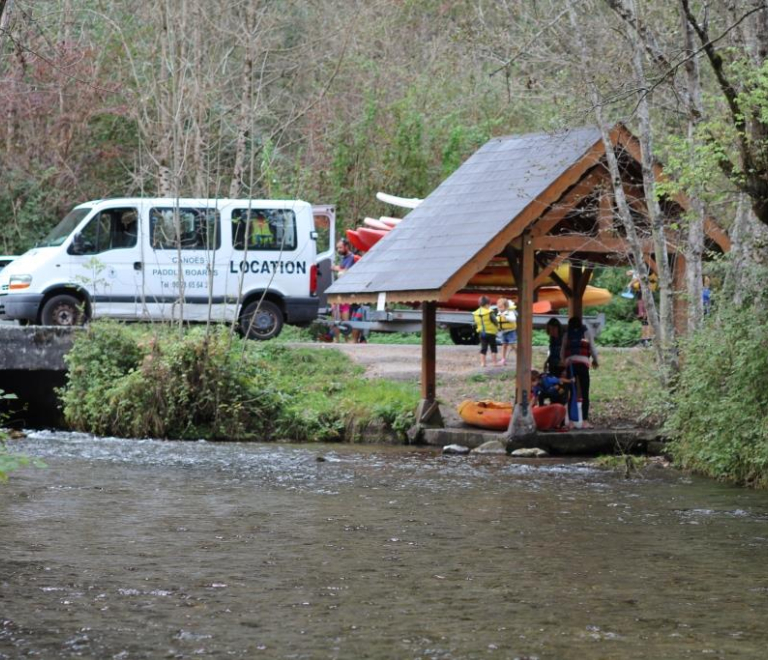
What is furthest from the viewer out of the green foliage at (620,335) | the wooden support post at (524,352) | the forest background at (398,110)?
the green foliage at (620,335)

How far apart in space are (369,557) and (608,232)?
1004cm

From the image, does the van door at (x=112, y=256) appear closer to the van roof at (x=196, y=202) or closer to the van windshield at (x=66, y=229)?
the van roof at (x=196, y=202)

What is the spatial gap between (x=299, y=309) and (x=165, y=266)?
96.6 inches

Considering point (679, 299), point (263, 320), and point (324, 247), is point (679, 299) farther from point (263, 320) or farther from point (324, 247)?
point (324, 247)

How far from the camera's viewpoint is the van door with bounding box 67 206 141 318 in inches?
945

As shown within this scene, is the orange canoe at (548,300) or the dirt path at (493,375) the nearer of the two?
the dirt path at (493,375)

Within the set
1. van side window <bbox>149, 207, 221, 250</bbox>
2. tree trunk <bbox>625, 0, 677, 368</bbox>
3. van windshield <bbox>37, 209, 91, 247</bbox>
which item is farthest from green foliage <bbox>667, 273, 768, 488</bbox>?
van windshield <bbox>37, 209, 91, 247</bbox>

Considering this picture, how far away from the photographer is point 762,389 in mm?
15508

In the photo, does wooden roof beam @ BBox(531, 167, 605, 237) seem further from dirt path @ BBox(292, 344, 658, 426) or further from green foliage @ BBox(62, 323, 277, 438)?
green foliage @ BBox(62, 323, 277, 438)

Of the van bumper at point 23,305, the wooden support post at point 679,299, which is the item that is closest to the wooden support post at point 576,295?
the wooden support post at point 679,299

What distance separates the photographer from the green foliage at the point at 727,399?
1541 centimetres

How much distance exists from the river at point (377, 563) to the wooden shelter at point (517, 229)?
2.83m

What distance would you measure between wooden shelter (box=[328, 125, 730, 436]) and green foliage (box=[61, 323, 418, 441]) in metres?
1.28

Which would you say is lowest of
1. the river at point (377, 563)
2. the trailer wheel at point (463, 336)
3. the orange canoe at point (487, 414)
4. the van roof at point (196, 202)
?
the river at point (377, 563)
